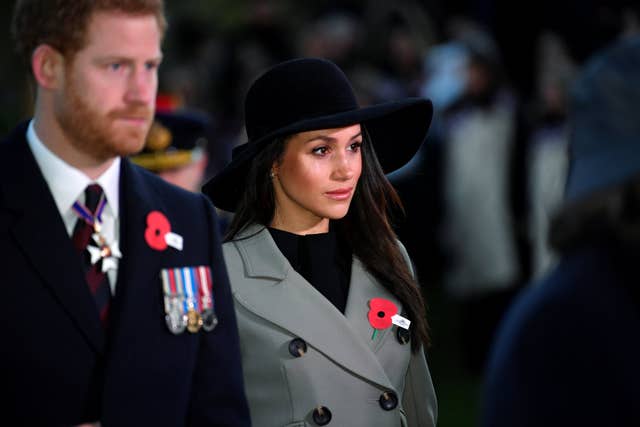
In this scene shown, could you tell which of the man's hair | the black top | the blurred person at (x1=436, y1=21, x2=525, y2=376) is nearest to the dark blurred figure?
the man's hair

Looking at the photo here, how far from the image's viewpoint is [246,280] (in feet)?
13.1

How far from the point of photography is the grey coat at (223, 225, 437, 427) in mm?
3803

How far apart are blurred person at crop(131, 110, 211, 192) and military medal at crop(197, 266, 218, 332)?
2.98 meters

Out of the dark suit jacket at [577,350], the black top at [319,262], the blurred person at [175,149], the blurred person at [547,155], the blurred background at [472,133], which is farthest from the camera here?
the blurred background at [472,133]

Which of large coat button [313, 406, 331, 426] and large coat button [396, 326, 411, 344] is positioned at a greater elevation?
large coat button [396, 326, 411, 344]

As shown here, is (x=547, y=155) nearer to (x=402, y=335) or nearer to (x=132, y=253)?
(x=402, y=335)

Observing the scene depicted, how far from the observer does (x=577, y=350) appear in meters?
2.29

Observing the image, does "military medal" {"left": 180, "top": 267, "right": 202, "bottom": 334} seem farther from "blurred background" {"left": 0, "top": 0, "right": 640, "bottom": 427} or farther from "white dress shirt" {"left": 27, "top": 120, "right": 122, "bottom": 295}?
"blurred background" {"left": 0, "top": 0, "right": 640, "bottom": 427}

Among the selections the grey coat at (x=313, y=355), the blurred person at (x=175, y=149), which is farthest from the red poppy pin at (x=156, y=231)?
the blurred person at (x=175, y=149)

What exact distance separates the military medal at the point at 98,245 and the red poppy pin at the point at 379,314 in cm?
112

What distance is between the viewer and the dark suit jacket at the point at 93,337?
2939 millimetres

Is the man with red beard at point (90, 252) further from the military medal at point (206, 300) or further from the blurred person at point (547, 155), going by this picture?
the blurred person at point (547, 155)

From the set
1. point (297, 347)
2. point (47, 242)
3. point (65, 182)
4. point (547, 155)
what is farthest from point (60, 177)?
point (547, 155)

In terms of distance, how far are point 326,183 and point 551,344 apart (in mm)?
1762
